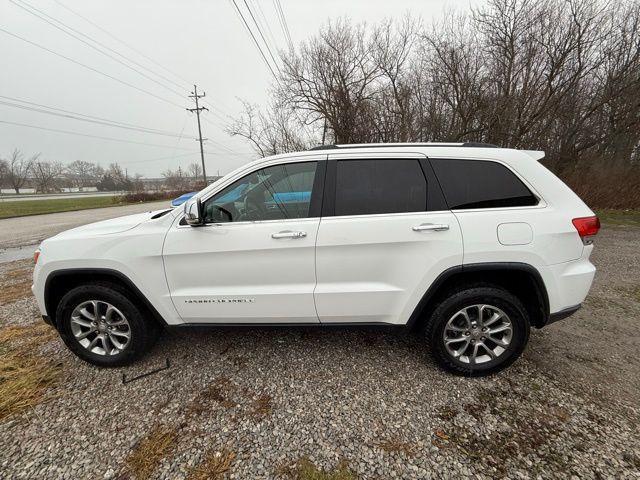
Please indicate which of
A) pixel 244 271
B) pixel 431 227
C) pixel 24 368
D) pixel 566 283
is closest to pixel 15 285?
pixel 24 368

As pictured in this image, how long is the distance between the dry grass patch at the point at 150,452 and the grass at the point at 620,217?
13198mm

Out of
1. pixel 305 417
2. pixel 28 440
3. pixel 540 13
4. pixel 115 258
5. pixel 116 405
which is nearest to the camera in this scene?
pixel 28 440

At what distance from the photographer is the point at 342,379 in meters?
2.33

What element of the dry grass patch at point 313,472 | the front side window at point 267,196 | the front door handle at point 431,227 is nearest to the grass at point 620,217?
the front door handle at point 431,227

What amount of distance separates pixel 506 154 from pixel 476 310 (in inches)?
49.4

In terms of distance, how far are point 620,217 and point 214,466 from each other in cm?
1487

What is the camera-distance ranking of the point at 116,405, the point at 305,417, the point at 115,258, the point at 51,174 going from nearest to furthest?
the point at 305,417, the point at 116,405, the point at 115,258, the point at 51,174

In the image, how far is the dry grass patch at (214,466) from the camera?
162 centimetres

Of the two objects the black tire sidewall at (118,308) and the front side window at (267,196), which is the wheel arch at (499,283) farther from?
the black tire sidewall at (118,308)

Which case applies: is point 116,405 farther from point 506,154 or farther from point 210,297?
point 506,154

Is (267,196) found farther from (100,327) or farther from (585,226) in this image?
(585,226)

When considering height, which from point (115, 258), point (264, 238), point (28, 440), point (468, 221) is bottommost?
point (28, 440)

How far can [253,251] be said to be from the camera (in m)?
2.17

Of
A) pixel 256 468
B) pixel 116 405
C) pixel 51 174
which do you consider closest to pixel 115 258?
pixel 116 405
